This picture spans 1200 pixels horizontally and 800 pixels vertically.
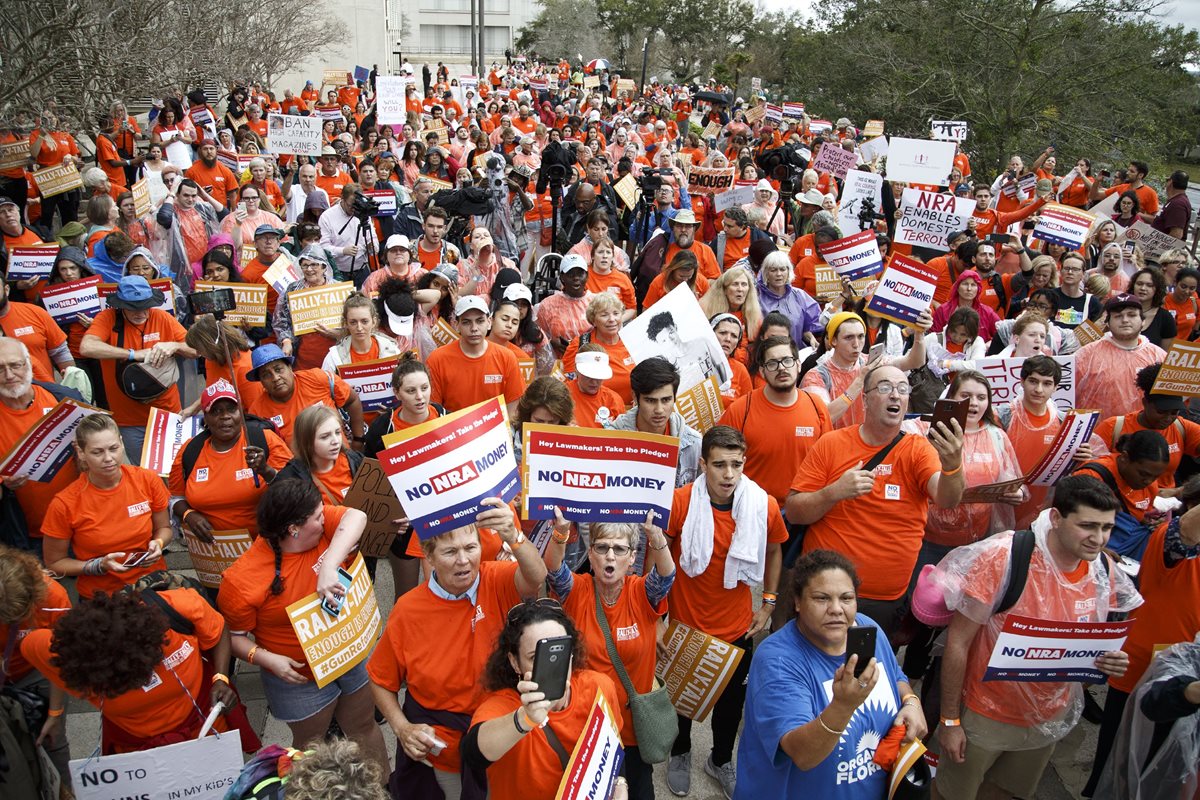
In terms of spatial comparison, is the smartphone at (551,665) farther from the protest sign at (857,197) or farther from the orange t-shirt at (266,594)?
the protest sign at (857,197)

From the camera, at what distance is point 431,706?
342 cm

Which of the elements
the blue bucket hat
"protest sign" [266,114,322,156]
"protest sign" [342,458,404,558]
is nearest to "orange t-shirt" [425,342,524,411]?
the blue bucket hat

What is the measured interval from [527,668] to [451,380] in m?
3.32

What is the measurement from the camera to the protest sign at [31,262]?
26.1ft

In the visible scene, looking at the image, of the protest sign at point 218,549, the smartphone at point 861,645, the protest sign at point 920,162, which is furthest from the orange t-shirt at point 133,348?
the protest sign at point 920,162

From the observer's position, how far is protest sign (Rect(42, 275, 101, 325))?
278 inches

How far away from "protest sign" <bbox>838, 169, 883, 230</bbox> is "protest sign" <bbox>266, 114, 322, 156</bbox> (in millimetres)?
8009

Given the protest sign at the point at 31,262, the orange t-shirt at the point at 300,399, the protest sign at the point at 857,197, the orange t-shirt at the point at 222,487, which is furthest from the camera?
the protest sign at the point at 857,197

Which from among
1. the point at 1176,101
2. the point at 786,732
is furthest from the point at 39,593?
the point at 1176,101

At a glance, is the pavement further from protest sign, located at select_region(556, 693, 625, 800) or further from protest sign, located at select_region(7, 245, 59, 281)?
protest sign, located at select_region(7, 245, 59, 281)

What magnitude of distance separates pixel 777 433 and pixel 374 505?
7.60ft

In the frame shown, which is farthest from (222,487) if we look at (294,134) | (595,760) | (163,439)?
(294,134)

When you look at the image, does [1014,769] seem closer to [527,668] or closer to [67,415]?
[527,668]

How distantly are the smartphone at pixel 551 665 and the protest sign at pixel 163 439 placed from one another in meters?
3.20
